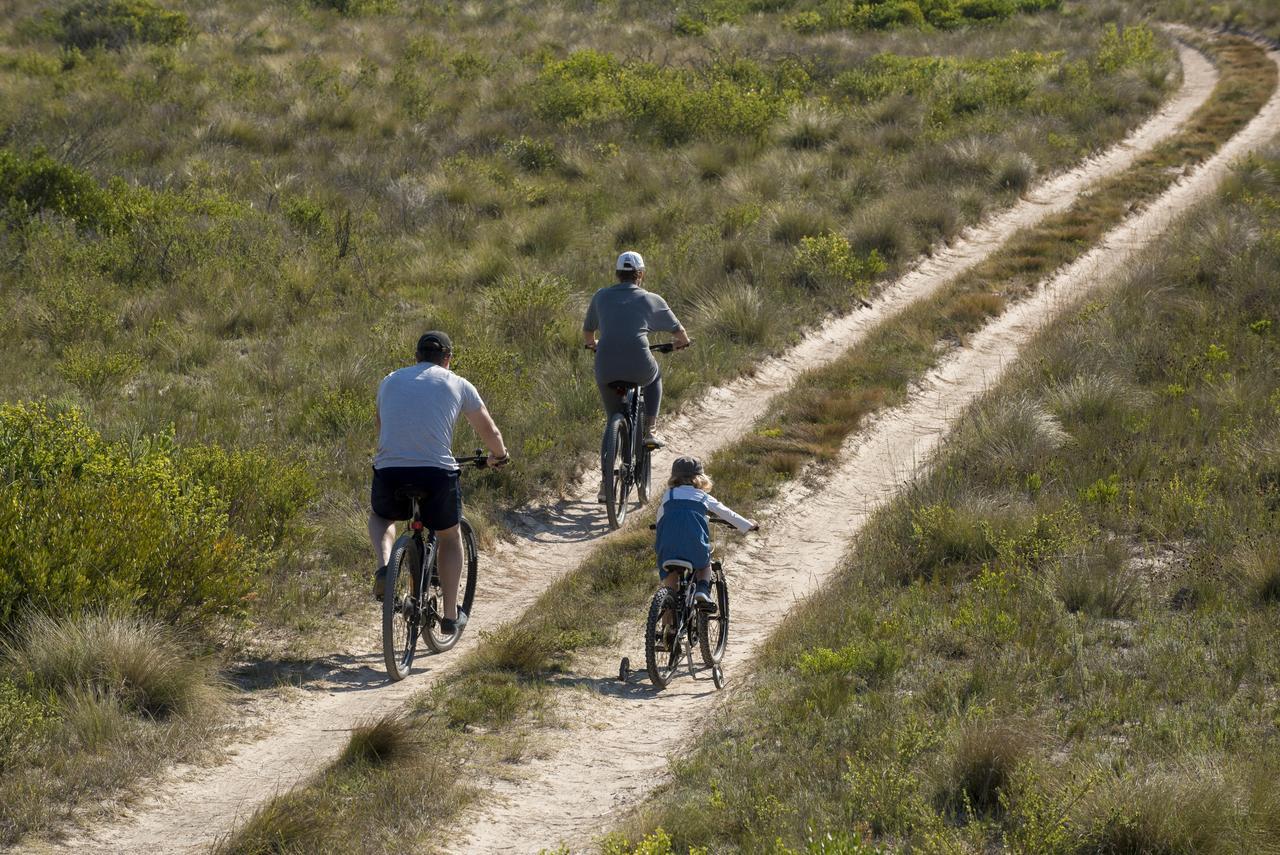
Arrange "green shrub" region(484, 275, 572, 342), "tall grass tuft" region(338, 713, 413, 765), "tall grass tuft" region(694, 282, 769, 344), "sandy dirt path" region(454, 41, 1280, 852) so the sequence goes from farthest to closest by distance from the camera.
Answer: "tall grass tuft" region(694, 282, 769, 344), "green shrub" region(484, 275, 572, 342), "tall grass tuft" region(338, 713, 413, 765), "sandy dirt path" region(454, 41, 1280, 852)

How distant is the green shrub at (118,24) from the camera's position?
24547 mm

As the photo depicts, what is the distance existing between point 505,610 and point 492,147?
12.9 m

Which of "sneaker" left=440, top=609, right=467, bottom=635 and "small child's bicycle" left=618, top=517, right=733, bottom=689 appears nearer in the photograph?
"small child's bicycle" left=618, top=517, right=733, bottom=689

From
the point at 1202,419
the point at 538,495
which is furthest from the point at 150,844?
the point at 1202,419

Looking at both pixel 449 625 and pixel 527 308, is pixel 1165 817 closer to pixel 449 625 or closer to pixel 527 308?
pixel 449 625

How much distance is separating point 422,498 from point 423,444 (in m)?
0.33

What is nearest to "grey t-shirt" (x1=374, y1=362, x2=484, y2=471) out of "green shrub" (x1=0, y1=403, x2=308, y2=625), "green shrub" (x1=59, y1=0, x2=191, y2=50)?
"green shrub" (x1=0, y1=403, x2=308, y2=625)

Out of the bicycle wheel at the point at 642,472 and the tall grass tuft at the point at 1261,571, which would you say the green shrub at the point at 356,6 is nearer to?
the bicycle wheel at the point at 642,472

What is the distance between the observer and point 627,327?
947 cm

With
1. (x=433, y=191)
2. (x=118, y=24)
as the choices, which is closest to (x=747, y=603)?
(x=433, y=191)

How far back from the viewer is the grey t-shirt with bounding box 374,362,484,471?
6.86 m

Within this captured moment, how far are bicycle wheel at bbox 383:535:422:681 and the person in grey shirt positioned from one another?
2688mm

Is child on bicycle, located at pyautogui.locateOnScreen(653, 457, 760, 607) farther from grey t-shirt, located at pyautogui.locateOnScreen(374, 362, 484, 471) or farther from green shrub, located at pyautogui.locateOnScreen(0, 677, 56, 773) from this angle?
green shrub, located at pyautogui.locateOnScreen(0, 677, 56, 773)

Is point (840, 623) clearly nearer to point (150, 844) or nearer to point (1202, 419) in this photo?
point (150, 844)
